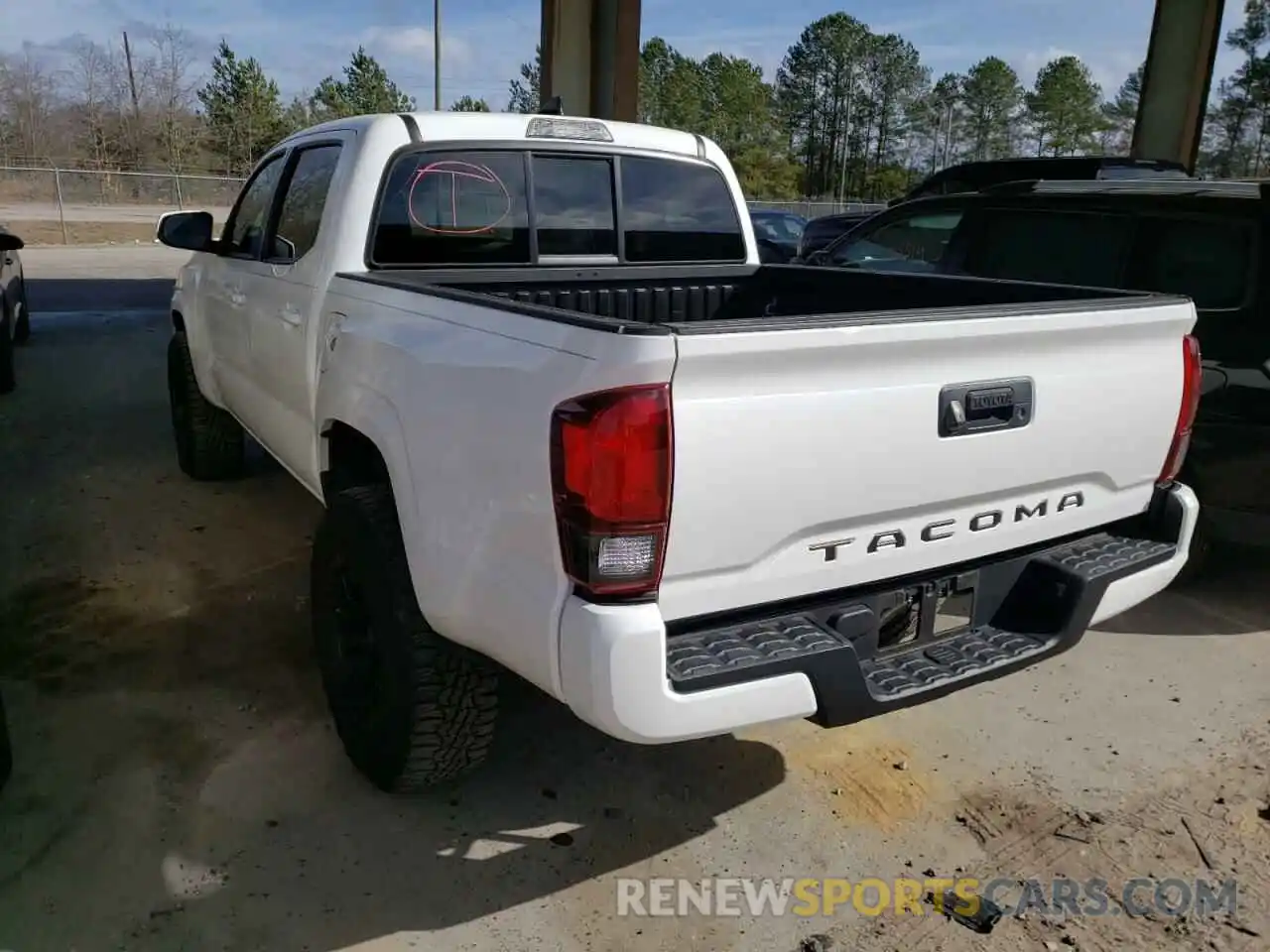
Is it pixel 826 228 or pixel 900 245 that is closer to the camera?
pixel 900 245

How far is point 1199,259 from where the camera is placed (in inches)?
188

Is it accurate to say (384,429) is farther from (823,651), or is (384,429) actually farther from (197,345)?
(197,345)

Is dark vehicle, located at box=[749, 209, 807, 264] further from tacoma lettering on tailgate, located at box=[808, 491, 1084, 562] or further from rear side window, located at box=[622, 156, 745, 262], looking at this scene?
tacoma lettering on tailgate, located at box=[808, 491, 1084, 562]

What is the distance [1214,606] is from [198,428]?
5.31m

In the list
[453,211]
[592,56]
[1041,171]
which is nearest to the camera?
[453,211]

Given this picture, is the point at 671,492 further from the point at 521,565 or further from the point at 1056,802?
the point at 1056,802

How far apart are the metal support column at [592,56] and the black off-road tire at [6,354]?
26.1 feet

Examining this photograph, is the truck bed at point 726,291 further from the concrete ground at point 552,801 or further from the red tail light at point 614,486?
the concrete ground at point 552,801

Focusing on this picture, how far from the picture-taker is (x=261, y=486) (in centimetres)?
609

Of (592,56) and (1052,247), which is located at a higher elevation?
(592,56)

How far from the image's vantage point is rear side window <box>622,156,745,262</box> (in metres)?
4.25

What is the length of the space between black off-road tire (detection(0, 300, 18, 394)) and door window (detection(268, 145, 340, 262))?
5.29 metres

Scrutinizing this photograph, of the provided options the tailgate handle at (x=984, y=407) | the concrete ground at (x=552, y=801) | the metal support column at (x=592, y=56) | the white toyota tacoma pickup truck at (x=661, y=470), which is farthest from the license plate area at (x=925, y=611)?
the metal support column at (x=592, y=56)

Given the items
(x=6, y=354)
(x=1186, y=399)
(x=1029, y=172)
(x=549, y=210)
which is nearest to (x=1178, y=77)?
(x=1029, y=172)
